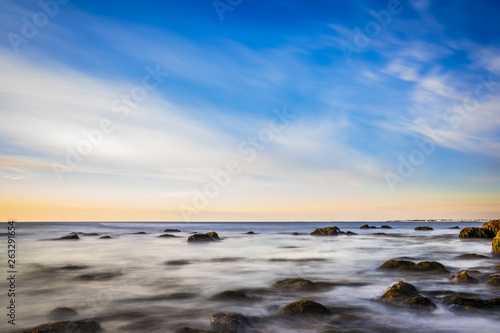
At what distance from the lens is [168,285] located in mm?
13844

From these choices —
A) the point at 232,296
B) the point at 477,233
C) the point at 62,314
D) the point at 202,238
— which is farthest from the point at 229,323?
the point at 477,233

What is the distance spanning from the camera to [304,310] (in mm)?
8742

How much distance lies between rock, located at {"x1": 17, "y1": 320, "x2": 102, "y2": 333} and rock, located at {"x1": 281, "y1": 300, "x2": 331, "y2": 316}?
4.49m

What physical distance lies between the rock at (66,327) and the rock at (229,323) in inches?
102

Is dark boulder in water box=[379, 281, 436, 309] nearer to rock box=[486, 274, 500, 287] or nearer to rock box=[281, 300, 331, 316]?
rock box=[281, 300, 331, 316]

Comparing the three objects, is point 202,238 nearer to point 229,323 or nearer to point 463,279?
point 463,279

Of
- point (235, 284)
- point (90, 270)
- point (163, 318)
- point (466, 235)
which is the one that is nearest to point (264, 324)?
point (163, 318)

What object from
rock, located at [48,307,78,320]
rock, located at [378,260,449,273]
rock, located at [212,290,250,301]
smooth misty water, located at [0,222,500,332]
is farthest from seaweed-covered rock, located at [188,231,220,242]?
rock, located at [48,307,78,320]

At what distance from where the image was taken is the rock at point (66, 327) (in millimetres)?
7039

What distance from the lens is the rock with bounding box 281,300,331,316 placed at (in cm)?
868

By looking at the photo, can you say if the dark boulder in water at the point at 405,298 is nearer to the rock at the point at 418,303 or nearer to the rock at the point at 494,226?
the rock at the point at 418,303

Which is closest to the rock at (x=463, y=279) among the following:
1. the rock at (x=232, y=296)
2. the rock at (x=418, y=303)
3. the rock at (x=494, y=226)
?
the rock at (x=418, y=303)

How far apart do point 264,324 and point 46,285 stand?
10.3 metres

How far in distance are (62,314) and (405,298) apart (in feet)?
31.0
